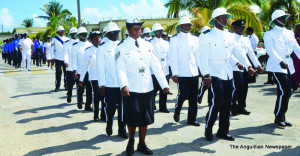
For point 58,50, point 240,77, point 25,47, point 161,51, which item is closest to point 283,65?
point 240,77

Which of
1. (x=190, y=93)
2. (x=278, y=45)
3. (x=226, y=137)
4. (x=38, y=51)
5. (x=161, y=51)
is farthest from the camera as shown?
(x=38, y=51)

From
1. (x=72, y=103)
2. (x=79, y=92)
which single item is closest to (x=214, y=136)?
(x=79, y=92)

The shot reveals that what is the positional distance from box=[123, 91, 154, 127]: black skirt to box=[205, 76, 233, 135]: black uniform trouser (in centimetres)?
128

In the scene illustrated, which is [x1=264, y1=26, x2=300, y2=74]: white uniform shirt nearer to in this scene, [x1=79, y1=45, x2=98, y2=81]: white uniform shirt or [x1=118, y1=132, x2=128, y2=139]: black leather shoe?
[x1=118, y1=132, x2=128, y2=139]: black leather shoe

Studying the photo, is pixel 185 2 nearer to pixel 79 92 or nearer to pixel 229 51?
pixel 79 92

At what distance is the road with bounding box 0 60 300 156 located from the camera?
194 inches

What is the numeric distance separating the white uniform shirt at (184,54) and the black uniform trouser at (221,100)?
114 cm

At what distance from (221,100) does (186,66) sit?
141 centimetres

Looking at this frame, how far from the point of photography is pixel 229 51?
209 inches

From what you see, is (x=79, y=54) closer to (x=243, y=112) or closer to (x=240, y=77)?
(x=240, y=77)

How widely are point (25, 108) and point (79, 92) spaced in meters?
1.82

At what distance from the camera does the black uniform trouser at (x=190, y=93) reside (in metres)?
6.29

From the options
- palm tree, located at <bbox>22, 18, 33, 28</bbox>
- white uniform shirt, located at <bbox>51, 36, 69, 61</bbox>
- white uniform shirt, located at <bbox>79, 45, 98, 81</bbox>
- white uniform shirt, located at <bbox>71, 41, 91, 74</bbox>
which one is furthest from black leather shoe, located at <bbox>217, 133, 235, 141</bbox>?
palm tree, located at <bbox>22, 18, 33, 28</bbox>

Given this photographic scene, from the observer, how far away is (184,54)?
649cm
